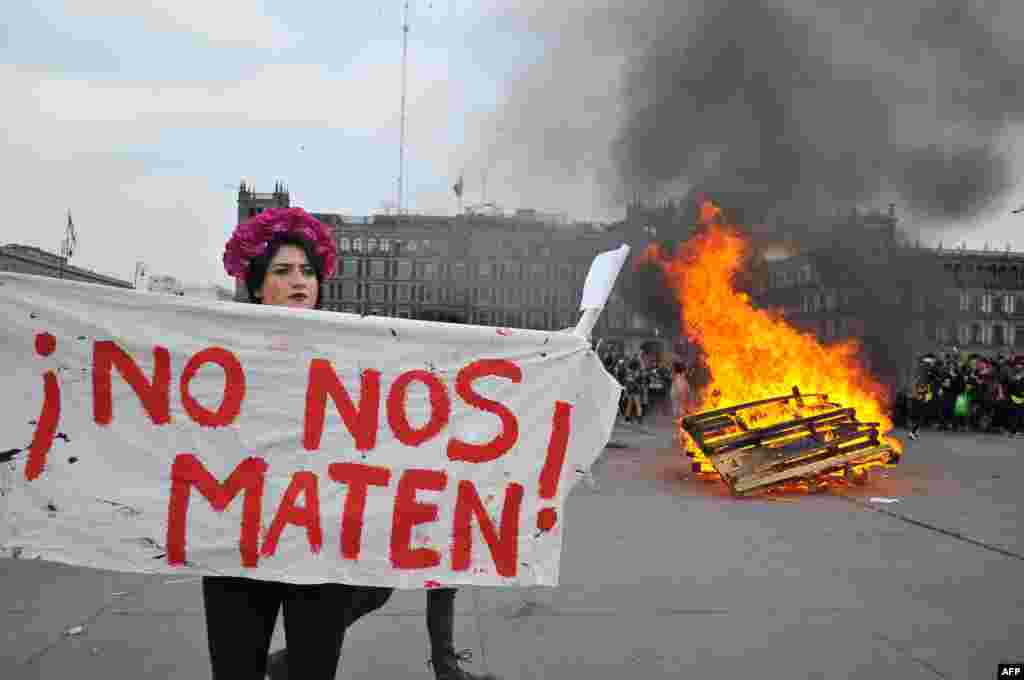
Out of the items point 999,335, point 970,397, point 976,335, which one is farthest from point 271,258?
point 999,335

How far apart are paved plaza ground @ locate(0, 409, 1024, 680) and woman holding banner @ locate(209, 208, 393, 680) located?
1.13 m

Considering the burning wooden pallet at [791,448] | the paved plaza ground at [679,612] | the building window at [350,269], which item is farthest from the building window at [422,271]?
the paved plaza ground at [679,612]

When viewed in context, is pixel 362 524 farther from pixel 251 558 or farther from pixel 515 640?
pixel 515 640

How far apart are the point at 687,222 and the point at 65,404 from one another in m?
16.9

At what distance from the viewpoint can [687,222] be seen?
17812 mm

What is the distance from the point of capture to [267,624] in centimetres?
203

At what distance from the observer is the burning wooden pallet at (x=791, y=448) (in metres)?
7.42

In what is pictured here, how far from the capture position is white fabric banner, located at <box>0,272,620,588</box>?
2.21m

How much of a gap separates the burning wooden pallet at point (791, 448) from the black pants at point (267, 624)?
5.98 m

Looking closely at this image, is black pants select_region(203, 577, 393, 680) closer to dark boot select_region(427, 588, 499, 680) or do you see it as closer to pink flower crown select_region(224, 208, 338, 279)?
dark boot select_region(427, 588, 499, 680)

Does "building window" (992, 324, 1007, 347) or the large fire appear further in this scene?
"building window" (992, 324, 1007, 347)

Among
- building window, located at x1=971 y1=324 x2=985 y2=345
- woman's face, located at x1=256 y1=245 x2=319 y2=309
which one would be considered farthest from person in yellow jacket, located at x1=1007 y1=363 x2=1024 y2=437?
building window, located at x1=971 y1=324 x2=985 y2=345

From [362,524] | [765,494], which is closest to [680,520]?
[765,494]

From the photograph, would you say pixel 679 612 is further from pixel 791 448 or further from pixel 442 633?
pixel 791 448
